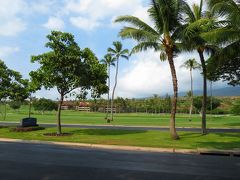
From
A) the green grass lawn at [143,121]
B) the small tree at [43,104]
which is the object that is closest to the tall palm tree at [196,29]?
the green grass lawn at [143,121]

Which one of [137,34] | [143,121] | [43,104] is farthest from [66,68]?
[43,104]

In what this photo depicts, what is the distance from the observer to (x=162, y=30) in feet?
86.4

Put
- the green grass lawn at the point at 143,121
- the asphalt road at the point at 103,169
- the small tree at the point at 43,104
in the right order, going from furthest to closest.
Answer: the small tree at the point at 43,104, the green grass lawn at the point at 143,121, the asphalt road at the point at 103,169

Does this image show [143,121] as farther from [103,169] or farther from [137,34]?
[103,169]

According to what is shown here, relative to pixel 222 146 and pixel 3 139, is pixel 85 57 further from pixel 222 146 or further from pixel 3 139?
pixel 222 146

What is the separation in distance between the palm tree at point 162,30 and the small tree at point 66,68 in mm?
4321

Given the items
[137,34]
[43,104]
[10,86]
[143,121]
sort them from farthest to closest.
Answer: [43,104], [143,121], [10,86], [137,34]

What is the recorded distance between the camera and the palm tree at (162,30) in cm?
2556

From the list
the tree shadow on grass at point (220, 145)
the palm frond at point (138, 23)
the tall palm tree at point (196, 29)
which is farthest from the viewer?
the palm frond at point (138, 23)

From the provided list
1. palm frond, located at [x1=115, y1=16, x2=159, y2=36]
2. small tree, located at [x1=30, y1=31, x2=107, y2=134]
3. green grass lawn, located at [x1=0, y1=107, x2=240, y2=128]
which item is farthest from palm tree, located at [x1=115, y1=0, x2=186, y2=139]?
green grass lawn, located at [x1=0, y1=107, x2=240, y2=128]

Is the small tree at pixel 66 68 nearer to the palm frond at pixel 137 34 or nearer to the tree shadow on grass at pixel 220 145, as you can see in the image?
the palm frond at pixel 137 34

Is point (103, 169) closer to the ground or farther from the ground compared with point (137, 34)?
closer to the ground

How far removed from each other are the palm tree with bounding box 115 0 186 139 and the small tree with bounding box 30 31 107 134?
4321 mm

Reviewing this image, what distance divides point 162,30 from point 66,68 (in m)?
7.71
